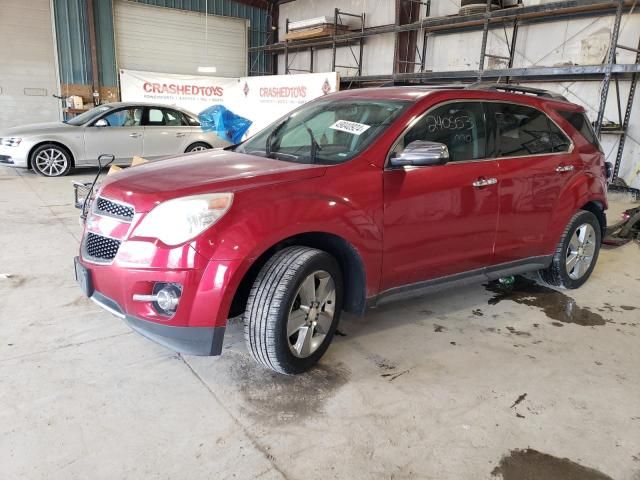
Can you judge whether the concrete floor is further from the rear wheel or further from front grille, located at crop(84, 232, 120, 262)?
the rear wheel

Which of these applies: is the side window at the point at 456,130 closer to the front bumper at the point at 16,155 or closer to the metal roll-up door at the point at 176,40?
the front bumper at the point at 16,155

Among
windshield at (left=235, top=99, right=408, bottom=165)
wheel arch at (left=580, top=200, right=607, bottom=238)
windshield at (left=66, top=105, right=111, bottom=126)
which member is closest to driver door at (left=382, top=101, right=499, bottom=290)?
windshield at (left=235, top=99, right=408, bottom=165)

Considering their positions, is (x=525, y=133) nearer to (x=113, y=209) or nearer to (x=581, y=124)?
(x=581, y=124)

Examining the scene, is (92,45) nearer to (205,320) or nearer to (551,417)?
(205,320)

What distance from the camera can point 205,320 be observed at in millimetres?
2250

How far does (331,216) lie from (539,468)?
1424 millimetres

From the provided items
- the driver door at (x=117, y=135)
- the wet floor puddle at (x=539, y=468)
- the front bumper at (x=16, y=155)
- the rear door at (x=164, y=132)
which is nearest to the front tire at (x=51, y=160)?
the front bumper at (x=16, y=155)

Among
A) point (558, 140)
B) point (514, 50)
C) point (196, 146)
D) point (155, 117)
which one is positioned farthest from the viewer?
point (514, 50)

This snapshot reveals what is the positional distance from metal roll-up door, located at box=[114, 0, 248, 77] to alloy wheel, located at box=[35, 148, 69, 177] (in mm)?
7195

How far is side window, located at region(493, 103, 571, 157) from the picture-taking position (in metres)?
3.30

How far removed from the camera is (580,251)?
4.02 m

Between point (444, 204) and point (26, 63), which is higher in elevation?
point (26, 63)

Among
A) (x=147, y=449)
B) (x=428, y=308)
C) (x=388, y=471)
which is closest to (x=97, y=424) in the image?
(x=147, y=449)

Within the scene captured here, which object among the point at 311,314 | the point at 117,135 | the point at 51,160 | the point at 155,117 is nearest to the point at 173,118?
the point at 155,117
